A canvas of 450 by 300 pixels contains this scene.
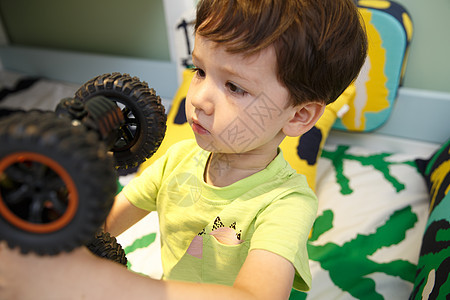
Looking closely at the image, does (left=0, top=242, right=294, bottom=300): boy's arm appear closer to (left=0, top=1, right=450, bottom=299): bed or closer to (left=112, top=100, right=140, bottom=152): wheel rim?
(left=112, top=100, right=140, bottom=152): wheel rim

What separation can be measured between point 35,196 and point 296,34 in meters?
0.31

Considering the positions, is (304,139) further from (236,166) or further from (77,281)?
(77,281)

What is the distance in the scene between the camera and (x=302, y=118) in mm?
512

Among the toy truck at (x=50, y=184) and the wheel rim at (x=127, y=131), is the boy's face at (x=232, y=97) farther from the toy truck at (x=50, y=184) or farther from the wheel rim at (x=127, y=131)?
the toy truck at (x=50, y=184)

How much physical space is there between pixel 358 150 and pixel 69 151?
112 centimetres

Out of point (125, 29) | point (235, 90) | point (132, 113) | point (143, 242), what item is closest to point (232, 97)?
point (235, 90)

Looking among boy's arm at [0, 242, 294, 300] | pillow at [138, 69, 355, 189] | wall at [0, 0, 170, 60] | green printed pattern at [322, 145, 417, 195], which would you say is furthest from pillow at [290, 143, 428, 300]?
wall at [0, 0, 170, 60]

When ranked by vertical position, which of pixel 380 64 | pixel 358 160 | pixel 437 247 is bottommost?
pixel 358 160

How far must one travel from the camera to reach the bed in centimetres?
73

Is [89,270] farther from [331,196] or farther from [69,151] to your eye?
[331,196]

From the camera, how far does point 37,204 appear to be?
25cm

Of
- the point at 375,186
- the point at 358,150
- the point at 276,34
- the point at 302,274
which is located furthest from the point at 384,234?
the point at 276,34

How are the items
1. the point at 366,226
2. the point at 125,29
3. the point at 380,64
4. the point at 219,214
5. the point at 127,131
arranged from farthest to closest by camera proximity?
the point at 125,29 < the point at 380,64 < the point at 366,226 < the point at 219,214 < the point at 127,131

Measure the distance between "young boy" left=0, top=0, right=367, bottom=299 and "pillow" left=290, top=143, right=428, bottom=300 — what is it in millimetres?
205
